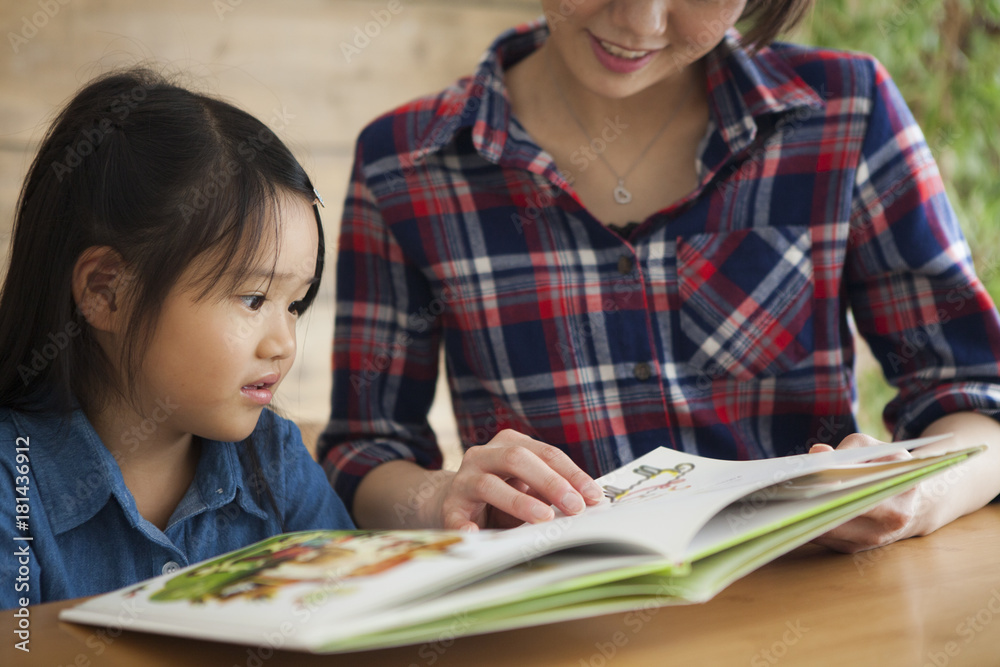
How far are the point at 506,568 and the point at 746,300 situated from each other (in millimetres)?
610

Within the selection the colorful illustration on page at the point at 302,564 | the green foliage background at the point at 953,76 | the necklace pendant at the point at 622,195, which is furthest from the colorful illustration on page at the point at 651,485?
the green foliage background at the point at 953,76

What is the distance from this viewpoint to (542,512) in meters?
0.62

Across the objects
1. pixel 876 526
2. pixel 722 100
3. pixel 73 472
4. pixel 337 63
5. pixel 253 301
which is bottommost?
pixel 876 526

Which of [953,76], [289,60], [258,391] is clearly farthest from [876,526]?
[289,60]

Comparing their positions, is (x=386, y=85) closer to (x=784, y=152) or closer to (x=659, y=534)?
(x=784, y=152)

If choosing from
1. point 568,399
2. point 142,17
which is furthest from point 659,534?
point 142,17

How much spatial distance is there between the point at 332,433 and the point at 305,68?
1561 mm

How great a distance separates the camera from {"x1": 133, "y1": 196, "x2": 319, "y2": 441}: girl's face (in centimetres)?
75

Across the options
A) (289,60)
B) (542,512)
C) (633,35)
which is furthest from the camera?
(289,60)

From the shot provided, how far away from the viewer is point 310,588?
452 millimetres

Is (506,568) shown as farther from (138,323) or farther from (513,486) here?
(138,323)

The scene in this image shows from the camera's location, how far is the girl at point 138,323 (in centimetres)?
75

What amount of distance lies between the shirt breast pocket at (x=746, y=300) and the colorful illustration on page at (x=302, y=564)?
1.79 ft

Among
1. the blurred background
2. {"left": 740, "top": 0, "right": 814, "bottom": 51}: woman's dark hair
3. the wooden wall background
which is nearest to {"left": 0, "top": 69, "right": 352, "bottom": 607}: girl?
{"left": 740, "top": 0, "right": 814, "bottom": 51}: woman's dark hair
